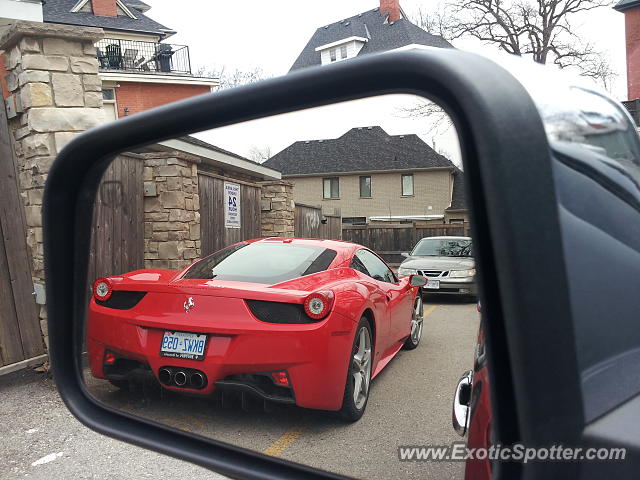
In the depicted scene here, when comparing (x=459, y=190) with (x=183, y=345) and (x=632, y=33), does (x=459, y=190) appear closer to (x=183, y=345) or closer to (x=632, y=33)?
(x=183, y=345)

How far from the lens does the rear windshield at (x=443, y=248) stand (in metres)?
0.85

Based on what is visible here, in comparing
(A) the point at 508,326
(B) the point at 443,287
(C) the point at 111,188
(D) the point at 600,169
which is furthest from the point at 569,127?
(C) the point at 111,188

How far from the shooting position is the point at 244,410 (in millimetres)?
1205

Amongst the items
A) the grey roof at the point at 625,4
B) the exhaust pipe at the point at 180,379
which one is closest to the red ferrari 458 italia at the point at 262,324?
the exhaust pipe at the point at 180,379

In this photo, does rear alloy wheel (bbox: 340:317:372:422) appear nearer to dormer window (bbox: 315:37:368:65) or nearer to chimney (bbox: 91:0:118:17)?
dormer window (bbox: 315:37:368:65)

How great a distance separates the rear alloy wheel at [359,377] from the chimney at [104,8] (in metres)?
39.7

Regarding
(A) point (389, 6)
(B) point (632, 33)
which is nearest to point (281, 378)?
(B) point (632, 33)

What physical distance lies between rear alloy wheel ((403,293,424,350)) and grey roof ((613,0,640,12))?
1137 inches

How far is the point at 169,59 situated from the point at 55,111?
88.3ft

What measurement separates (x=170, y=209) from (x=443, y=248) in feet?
9.07

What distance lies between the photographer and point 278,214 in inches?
65.0

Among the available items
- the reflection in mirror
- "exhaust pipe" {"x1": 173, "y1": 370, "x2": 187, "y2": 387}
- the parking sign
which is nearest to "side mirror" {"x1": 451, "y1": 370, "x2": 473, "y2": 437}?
the reflection in mirror

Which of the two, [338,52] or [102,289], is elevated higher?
[338,52]

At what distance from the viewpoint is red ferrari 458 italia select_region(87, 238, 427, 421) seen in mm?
Result: 1224
